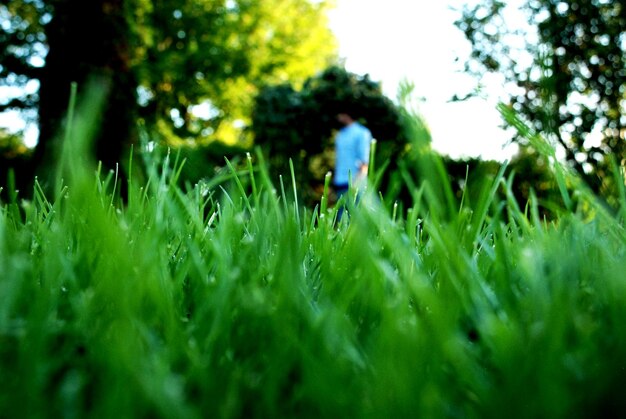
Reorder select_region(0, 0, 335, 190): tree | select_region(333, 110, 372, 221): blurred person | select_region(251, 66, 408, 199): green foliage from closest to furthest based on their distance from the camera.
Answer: select_region(333, 110, 372, 221): blurred person → select_region(251, 66, 408, 199): green foliage → select_region(0, 0, 335, 190): tree

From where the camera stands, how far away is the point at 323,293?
2.34 feet

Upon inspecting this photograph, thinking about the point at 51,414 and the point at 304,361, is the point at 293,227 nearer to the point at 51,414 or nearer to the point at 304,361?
the point at 304,361

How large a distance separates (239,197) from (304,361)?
68 centimetres

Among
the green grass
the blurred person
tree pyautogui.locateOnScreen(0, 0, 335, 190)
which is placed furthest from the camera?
tree pyautogui.locateOnScreen(0, 0, 335, 190)

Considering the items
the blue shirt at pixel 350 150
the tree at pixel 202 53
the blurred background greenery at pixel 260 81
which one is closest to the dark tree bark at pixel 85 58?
the blurred background greenery at pixel 260 81

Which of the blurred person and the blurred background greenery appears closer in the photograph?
the blurred background greenery

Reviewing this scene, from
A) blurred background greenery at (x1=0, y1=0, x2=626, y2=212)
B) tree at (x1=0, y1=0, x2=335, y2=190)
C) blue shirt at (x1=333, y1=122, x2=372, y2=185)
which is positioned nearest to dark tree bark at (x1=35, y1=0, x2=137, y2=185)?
blurred background greenery at (x1=0, y1=0, x2=626, y2=212)

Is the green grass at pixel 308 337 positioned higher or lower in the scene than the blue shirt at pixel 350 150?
higher

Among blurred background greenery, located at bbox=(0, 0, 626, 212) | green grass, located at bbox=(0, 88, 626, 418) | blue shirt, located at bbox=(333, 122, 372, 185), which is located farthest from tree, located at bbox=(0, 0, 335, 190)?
green grass, located at bbox=(0, 88, 626, 418)

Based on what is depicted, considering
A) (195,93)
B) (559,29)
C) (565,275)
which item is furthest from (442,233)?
(195,93)

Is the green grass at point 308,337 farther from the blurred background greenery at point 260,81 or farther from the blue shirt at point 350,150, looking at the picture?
the blue shirt at point 350,150

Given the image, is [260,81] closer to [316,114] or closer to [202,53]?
[202,53]

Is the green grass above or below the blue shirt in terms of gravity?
above

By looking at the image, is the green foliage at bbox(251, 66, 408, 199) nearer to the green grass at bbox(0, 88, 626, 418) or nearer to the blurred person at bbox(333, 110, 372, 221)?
the blurred person at bbox(333, 110, 372, 221)
